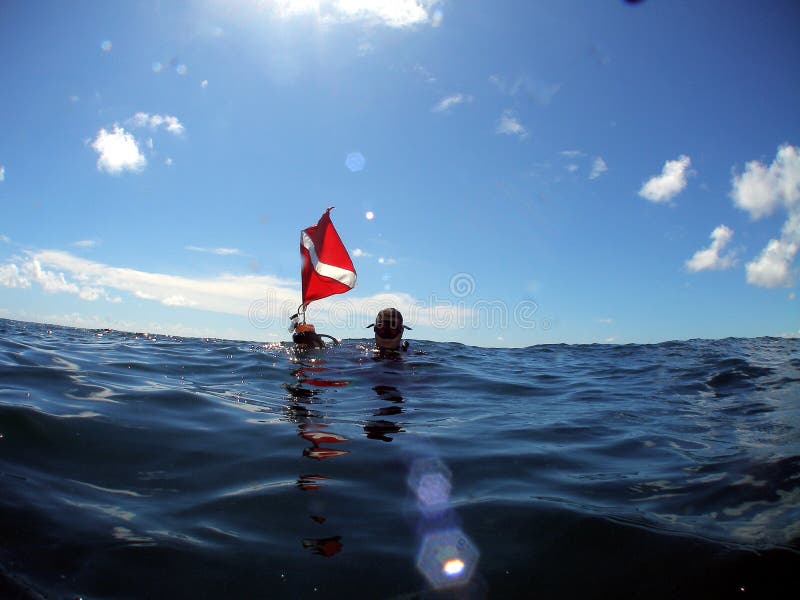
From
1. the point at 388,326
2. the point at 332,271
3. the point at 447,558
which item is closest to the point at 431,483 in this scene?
the point at 447,558

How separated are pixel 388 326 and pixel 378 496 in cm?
681

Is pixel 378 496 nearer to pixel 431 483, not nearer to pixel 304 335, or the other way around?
pixel 431 483

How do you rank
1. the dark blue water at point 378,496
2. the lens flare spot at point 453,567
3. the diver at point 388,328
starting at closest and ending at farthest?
the dark blue water at point 378,496, the lens flare spot at point 453,567, the diver at point 388,328

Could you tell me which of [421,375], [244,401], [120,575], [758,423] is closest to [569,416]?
[758,423]

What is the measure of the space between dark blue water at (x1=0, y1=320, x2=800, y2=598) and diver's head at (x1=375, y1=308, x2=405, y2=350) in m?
3.81

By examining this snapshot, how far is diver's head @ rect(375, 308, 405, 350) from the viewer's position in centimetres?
984

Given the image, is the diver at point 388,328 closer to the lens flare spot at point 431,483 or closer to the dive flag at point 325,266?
the dive flag at point 325,266

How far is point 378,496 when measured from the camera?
3.12m

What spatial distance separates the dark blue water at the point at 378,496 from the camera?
214 centimetres

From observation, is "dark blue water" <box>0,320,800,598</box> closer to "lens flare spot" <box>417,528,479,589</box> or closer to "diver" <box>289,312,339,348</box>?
"lens flare spot" <box>417,528,479,589</box>

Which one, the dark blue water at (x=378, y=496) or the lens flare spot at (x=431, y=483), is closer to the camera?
the dark blue water at (x=378, y=496)

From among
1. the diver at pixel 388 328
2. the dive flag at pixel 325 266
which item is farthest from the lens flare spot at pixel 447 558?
the dive flag at pixel 325 266

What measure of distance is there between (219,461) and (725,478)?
4.02 m

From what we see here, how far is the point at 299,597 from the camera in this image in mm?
2041
